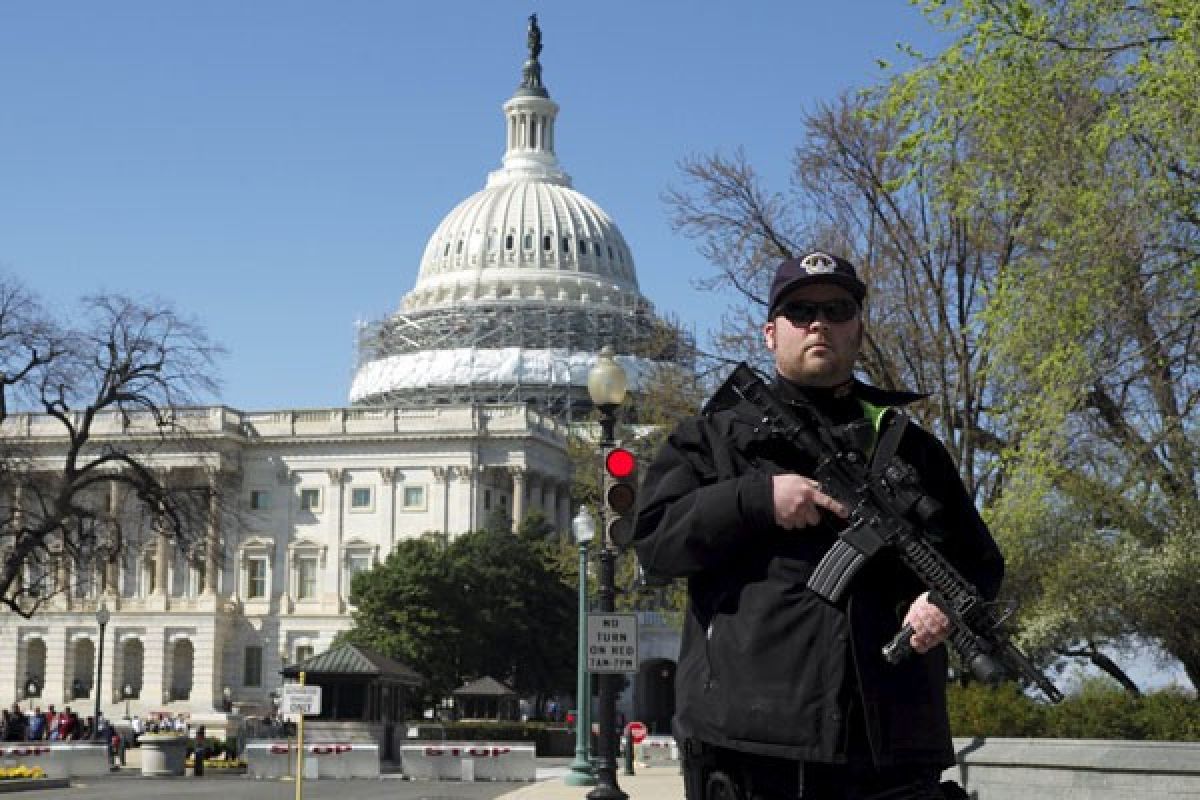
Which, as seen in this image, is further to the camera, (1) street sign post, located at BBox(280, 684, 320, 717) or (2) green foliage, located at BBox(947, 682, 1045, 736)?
(1) street sign post, located at BBox(280, 684, 320, 717)

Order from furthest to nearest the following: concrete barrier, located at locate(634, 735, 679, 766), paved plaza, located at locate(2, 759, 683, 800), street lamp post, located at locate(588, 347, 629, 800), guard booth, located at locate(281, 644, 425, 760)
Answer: concrete barrier, located at locate(634, 735, 679, 766) < guard booth, located at locate(281, 644, 425, 760) < paved plaza, located at locate(2, 759, 683, 800) < street lamp post, located at locate(588, 347, 629, 800)

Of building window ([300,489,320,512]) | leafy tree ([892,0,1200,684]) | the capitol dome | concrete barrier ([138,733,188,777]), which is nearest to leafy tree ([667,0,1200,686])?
leafy tree ([892,0,1200,684])

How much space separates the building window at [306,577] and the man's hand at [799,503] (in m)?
120

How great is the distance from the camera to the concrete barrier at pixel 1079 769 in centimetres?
1620

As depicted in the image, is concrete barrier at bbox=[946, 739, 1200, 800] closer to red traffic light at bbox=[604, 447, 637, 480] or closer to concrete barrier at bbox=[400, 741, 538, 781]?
red traffic light at bbox=[604, 447, 637, 480]

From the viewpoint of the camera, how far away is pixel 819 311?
5.86 meters

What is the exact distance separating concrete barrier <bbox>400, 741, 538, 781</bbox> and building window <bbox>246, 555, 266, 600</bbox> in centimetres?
7966

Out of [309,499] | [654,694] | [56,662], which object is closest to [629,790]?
[309,499]

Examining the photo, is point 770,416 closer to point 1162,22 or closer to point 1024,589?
point 1162,22

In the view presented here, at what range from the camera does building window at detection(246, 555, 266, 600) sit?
125 metres

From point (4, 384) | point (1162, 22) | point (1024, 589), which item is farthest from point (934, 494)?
point (4, 384)

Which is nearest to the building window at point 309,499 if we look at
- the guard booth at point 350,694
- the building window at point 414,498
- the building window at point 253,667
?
the building window at point 414,498

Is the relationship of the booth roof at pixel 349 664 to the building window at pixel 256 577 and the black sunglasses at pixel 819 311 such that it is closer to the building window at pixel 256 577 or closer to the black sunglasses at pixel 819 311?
the black sunglasses at pixel 819 311

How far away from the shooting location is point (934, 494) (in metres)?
5.87
